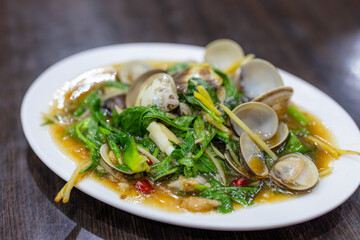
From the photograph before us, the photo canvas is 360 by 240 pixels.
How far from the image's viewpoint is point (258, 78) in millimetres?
3115

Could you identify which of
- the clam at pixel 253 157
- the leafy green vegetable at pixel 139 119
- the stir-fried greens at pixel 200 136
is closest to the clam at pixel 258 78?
the stir-fried greens at pixel 200 136

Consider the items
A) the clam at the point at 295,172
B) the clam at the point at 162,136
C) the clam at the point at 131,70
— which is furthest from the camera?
the clam at the point at 131,70

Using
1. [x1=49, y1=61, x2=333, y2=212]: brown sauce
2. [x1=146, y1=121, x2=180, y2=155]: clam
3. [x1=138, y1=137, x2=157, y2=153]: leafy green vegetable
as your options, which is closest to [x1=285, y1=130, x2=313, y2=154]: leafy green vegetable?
[x1=49, y1=61, x2=333, y2=212]: brown sauce

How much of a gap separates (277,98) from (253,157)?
610 mm

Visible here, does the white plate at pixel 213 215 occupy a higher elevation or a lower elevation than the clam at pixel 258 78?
lower

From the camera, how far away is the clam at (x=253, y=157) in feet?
7.99

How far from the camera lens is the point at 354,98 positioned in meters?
3.71

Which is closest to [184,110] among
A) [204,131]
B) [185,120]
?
[185,120]

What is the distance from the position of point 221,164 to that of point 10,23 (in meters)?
4.44

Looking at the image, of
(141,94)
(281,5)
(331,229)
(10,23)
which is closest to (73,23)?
(10,23)

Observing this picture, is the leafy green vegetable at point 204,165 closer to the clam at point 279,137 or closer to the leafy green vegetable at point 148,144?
the leafy green vegetable at point 148,144

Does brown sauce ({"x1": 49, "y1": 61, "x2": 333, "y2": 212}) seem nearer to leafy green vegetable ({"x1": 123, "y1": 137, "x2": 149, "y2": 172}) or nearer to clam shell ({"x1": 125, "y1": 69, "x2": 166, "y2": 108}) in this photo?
leafy green vegetable ({"x1": 123, "y1": 137, "x2": 149, "y2": 172})

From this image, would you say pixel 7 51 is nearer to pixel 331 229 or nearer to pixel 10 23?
pixel 10 23

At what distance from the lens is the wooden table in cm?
230
